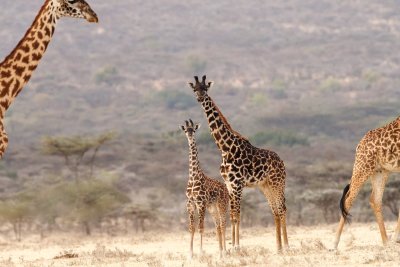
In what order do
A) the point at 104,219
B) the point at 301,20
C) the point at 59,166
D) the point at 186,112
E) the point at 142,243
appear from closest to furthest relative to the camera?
the point at 142,243 < the point at 104,219 < the point at 59,166 < the point at 186,112 < the point at 301,20

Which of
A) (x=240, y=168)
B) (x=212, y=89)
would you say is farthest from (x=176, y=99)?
(x=240, y=168)

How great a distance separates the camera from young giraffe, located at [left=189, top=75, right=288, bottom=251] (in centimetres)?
1306

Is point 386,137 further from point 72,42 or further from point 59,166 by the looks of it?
point 72,42

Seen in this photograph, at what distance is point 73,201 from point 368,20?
85787mm

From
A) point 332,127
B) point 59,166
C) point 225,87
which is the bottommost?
point 59,166

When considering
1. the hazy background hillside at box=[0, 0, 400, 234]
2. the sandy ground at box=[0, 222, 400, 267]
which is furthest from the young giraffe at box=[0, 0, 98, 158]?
the hazy background hillside at box=[0, 0, 400, 234]

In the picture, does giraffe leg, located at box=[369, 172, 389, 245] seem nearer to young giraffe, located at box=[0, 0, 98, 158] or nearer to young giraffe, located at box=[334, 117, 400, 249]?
young giraffe, located at box=[334, 117, 400, 249]

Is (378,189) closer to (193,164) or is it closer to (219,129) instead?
(219,129)

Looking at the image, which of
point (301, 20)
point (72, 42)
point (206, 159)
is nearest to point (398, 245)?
point (206, 159)

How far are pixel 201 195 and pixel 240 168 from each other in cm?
111

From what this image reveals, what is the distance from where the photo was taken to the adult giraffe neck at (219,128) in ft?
43.6

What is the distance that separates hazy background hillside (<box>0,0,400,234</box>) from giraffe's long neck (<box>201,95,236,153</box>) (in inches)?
543

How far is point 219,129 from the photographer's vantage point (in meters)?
13.4

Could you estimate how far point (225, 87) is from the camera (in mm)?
86688
